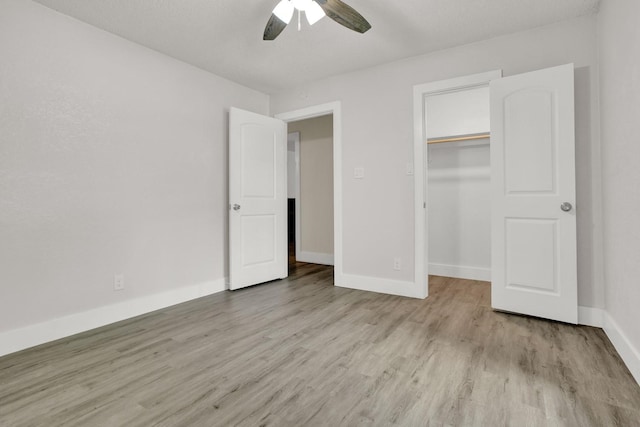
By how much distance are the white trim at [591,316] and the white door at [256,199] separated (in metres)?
2.95

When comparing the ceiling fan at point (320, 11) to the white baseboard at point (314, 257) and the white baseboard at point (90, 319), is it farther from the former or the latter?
the white baseboard at point (314, 257)

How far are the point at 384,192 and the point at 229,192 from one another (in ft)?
5.58

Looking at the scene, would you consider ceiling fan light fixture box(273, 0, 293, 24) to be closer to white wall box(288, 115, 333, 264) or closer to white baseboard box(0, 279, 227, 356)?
white baseboard box(0, 279, 227, 356)

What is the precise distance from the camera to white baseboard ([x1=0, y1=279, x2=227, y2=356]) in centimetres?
216

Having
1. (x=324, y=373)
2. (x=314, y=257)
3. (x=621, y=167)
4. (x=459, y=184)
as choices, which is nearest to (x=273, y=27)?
(x=324, y=373)

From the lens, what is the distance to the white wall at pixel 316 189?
513 centimetres

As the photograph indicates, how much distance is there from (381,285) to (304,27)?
253cm

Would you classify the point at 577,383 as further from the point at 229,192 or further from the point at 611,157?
the point at 229,192

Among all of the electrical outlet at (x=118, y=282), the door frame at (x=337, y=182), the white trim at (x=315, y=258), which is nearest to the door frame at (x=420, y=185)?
the door frame at (x=337, y=182)

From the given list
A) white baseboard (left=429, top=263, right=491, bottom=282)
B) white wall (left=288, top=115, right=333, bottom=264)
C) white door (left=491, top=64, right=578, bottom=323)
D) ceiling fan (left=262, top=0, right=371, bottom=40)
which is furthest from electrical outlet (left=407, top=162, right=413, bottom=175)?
white wall (left=288, top=115, right=333, bottom=264)

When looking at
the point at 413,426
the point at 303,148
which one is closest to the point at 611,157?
the point at 413,426

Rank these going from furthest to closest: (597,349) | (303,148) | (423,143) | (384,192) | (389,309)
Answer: (303,148) < (384,192) < (423,143) < (389,309) < (597,349)

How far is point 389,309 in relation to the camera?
288cm

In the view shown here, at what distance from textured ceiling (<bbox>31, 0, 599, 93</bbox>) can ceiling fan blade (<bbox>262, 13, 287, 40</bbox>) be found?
0.16 m
